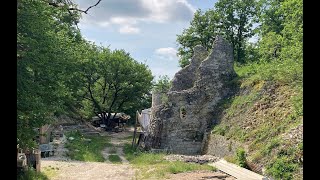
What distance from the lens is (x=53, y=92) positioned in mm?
13273

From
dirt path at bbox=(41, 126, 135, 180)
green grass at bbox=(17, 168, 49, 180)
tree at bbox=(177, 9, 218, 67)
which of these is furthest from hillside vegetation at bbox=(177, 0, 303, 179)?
tree at bbox=(177, 9, 218, 67)

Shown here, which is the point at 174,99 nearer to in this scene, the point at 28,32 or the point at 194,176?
the point at 194,176

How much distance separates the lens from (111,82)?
3722 centimetres

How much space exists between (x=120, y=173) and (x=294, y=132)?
284 inches

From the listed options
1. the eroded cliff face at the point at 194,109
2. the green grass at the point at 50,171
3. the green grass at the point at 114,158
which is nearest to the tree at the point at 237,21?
the eroded cliff face at the point at 194,109

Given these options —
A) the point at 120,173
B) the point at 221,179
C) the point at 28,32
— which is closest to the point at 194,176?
the point at 221,179

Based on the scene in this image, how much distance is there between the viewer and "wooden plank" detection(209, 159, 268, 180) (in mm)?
12914

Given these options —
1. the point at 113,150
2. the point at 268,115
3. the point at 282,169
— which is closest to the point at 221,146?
the point at 268,115

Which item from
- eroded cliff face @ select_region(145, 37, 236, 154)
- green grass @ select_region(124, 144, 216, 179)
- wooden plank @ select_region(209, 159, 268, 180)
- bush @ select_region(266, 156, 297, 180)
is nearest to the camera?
bush @ select_region(266, 156, 297, 180)

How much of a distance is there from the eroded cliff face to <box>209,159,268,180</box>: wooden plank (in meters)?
6.65

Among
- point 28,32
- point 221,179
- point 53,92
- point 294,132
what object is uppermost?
point 28,32

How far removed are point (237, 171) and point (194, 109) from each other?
9226 millimetres

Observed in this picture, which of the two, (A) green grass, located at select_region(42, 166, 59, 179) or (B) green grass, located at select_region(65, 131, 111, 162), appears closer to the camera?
(A) green grass, located at select_region(42, 166, 59, 179)

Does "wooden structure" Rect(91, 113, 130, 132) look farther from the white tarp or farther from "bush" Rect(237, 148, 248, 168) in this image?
"bush" Rect(237, 148, 248, 168)
